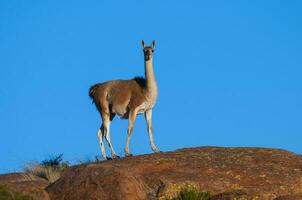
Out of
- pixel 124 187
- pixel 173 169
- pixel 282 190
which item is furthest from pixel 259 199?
pixel 173 169

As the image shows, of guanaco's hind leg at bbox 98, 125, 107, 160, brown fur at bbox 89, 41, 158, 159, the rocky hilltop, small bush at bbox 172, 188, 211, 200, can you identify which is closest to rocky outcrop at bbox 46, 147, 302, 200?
the rocky hilltop

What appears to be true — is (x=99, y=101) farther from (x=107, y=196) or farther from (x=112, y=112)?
(x=107, y=196)

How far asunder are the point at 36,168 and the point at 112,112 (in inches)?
170

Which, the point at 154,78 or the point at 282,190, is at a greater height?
the point at 154,78

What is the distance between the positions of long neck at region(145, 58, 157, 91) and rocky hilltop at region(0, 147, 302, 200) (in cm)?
422

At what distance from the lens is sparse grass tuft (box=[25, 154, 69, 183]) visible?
2539cm

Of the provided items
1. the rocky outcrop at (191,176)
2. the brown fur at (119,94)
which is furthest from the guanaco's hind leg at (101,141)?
the rocky outcrop at (191,176)

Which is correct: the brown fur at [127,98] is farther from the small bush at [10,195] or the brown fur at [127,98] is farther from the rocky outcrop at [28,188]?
the small bush at [10,195]

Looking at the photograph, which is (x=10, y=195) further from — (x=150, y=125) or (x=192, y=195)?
(x=150, y=125)

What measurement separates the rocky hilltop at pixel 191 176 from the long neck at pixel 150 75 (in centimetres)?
422

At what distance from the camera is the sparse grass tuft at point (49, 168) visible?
2539cm

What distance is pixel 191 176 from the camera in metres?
21.9

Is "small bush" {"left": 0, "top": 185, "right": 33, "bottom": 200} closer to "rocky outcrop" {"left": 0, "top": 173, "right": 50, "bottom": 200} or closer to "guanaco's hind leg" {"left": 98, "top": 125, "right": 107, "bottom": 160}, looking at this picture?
"rocky outcrop" {"left": 0, "top": 173, "right": 50, "bottom": 200}

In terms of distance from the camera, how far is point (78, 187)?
1803 centimetres
